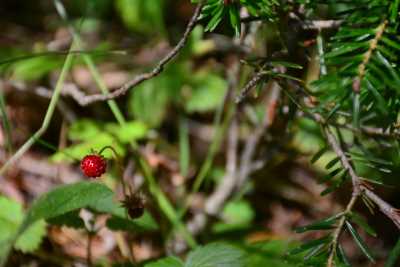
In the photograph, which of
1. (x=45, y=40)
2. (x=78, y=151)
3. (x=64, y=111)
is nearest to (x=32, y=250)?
(x=78, y=151)

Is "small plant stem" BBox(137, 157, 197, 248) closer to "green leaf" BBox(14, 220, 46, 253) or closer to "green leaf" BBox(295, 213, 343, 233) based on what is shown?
"green leaf" BBox(14, 220, 46, 253)

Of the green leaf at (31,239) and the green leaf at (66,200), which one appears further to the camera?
the green leaf at (31,239)

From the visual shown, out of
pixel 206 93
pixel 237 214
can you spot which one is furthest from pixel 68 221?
pixel 206 93

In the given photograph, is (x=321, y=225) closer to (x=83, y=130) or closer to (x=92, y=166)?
(x=92, y=166)

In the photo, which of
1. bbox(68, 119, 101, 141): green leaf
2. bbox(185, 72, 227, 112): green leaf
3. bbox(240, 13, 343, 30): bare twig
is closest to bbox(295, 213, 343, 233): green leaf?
bbox(240, 13, 343, 30): bare twig

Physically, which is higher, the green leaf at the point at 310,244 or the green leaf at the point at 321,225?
the green leaf at the point at 321,225

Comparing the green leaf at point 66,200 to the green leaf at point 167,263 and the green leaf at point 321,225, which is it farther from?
the green leaf at point 321,225

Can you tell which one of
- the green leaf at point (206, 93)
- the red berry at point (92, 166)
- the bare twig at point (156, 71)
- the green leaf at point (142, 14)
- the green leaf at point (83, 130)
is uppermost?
the green leaf at point (142, 14)

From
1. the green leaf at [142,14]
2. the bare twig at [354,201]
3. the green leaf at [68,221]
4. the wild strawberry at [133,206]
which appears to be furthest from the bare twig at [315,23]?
the green leaf at [142,14]

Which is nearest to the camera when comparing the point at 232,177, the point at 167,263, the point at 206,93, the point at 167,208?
the point at 167,263
